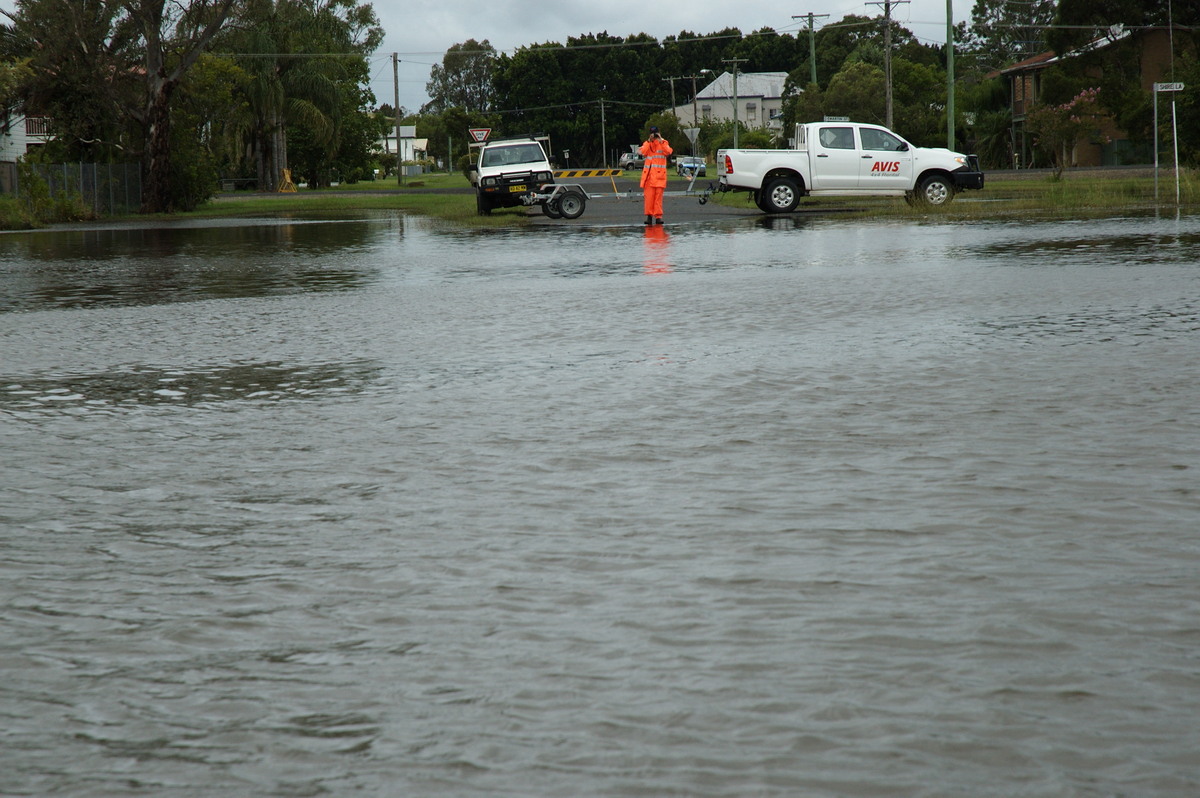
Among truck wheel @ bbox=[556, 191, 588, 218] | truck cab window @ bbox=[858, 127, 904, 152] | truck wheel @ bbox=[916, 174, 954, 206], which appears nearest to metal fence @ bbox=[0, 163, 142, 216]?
truck wheel @ bbox=[556, 191, 588, 218]

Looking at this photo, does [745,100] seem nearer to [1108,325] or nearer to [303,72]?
[303,72]

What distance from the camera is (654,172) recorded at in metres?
26.1

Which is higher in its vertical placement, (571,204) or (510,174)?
(510,174)

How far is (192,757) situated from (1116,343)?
7.16m

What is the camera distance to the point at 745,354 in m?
8.73

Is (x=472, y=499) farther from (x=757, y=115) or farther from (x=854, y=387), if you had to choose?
(x=757, y=115)

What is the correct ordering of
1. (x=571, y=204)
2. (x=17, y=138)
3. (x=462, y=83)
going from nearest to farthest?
(x=571, y=204), (x=17, y=138), (x=462, y=83)

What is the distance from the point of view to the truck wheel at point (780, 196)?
30312 millimetres

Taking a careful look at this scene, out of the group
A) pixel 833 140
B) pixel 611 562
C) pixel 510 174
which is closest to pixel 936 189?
pixel 833 140

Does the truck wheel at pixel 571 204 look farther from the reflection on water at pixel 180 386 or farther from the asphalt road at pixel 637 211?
the reflection on water at pixel 180 386

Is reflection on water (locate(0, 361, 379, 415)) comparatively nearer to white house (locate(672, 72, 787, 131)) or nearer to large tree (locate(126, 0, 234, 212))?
large tree (locate(126, 0, 234, 212))

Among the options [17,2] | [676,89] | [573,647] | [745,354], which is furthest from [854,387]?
[676,89]

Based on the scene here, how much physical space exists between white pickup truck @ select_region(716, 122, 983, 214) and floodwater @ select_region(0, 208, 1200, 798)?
20.6m

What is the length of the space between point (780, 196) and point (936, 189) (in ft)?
10.8
